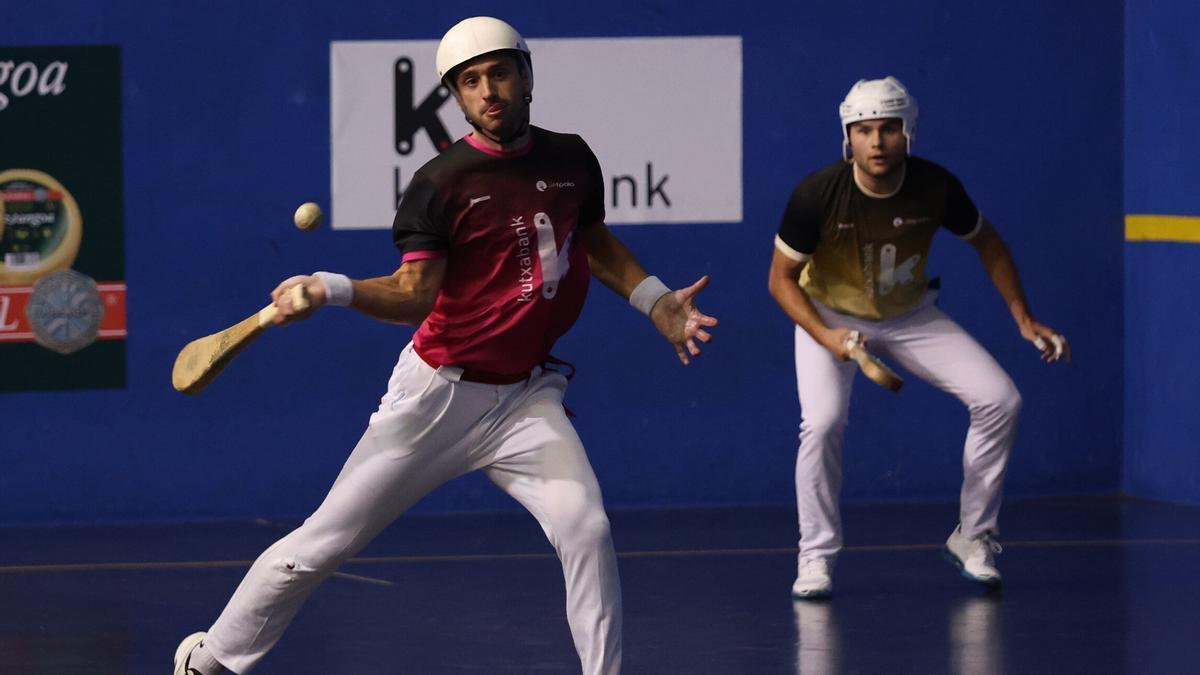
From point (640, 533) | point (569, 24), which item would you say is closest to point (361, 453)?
point (640, 533)

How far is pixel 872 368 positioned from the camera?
5672 mm

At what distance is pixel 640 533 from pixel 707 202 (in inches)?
58.2

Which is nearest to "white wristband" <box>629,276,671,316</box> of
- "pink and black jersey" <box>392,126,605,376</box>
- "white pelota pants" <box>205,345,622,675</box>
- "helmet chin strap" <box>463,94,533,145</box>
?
"pink and black jersey" <box>392,126,605,376</box>

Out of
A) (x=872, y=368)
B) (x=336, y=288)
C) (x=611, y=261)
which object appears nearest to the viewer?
(x=336, y=288)

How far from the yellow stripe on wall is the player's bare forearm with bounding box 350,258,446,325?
177 inches

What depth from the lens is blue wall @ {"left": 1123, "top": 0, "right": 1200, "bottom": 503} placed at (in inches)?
335

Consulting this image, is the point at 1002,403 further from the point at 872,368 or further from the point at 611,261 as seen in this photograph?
the point at 611,261

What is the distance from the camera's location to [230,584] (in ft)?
23.6

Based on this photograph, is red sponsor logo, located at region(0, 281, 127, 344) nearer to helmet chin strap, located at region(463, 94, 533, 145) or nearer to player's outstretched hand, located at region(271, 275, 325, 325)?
helmet chin strap, located at region(463, 94, 533, 145)

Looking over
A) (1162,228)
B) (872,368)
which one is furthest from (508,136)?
(1162,228)

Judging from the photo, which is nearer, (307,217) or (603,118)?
(307,217)

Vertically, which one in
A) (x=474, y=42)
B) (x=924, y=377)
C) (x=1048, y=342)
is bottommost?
(x=924, y=377)

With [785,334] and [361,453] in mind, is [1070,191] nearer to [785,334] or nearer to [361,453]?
[785,334]

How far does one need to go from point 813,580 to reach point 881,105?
163cm
